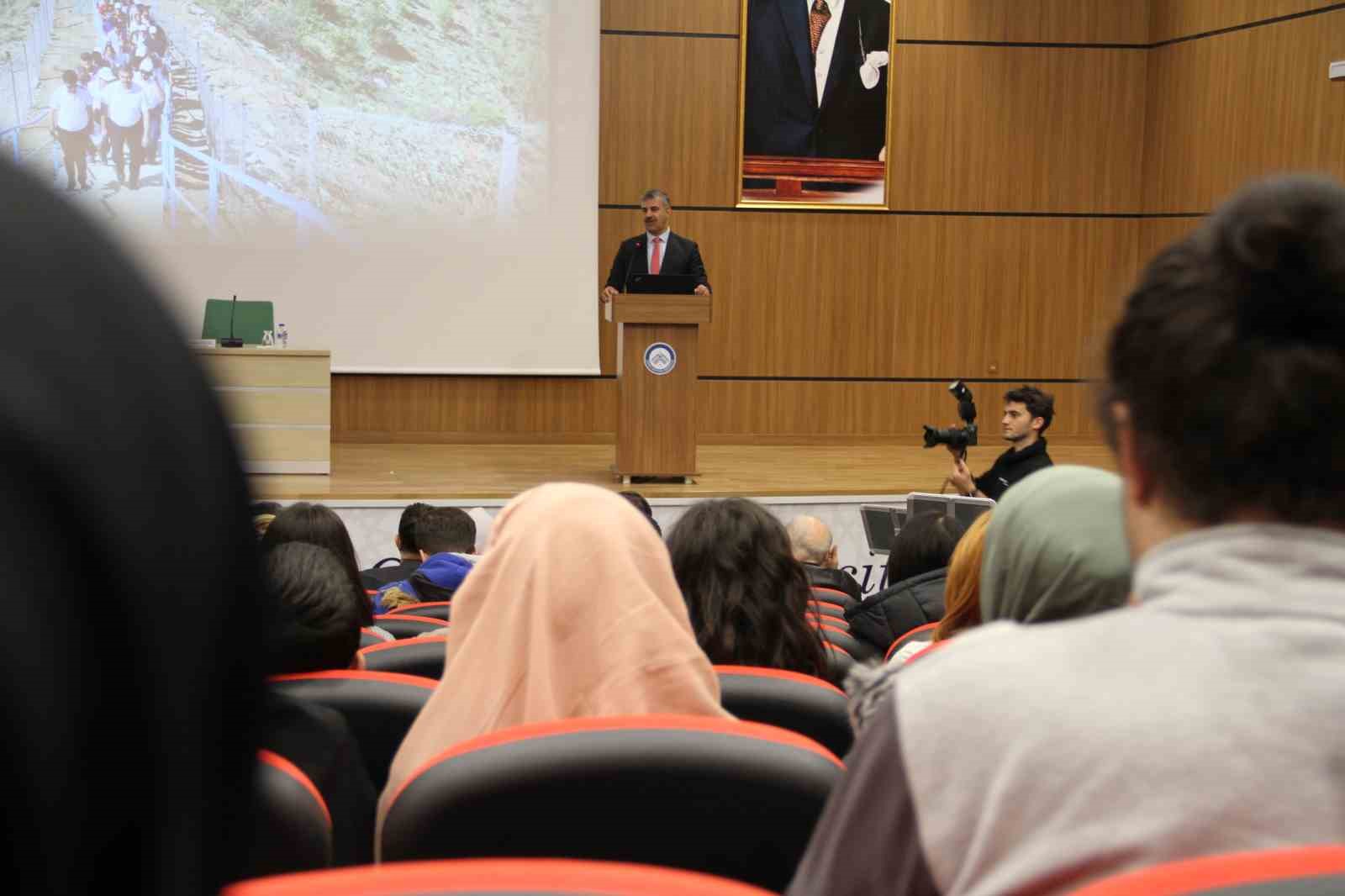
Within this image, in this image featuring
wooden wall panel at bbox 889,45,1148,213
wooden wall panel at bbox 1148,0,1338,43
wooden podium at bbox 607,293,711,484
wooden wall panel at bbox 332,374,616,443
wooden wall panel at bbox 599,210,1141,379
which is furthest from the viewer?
wooden wall panel at bbox 889,45,1148,213

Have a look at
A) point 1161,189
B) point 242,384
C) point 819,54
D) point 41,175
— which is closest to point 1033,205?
point 1161,189

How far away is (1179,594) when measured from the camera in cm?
96

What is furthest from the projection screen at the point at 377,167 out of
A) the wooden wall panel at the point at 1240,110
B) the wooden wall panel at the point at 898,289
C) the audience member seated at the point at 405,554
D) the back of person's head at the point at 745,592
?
the back of person's head at the point at 745,592

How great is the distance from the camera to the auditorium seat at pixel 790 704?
196 centimetres

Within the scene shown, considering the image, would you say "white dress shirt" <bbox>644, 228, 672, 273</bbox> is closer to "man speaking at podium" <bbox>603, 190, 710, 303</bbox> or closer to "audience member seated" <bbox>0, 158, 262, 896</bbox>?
"man speaking at podium" <bbox>603, 190, 710, 303</bbox>

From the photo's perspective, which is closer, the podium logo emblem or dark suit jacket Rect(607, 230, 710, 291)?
the podium logo emblem

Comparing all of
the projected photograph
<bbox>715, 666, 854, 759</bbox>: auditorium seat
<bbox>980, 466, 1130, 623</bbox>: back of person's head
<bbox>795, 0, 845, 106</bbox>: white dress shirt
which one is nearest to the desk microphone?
the projected photograph

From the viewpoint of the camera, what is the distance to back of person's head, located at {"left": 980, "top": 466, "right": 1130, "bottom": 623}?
53.5 inches

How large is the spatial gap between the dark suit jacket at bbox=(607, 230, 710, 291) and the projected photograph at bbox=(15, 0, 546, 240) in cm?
165

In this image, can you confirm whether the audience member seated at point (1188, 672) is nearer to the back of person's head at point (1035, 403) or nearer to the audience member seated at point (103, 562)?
the audience member seated at point (103, 562)

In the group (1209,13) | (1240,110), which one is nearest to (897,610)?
(1240,110)

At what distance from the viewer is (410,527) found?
189 inches

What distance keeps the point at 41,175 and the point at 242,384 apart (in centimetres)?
805

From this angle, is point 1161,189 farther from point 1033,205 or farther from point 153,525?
point 153,525
